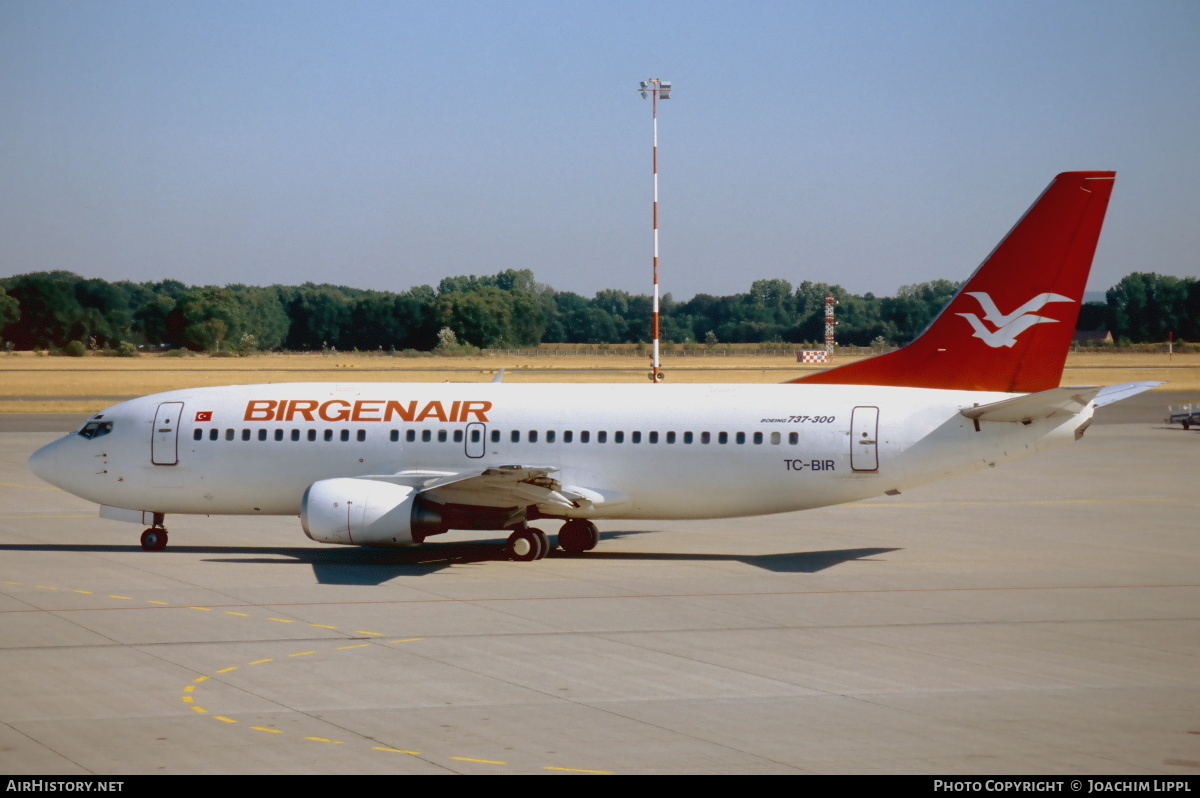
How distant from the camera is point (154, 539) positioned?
102ft

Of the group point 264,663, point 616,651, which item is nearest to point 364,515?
point 264,663

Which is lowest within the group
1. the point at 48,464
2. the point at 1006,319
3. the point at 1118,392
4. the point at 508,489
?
the point at 508,489

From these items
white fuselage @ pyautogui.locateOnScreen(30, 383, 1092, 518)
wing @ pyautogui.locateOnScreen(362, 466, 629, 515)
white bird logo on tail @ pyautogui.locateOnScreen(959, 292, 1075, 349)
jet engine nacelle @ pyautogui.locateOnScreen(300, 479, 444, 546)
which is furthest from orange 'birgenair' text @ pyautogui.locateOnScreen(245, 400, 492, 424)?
white bird logo on tail @ pyautogui.locateOnScreen(959, 292, 1075, 349)

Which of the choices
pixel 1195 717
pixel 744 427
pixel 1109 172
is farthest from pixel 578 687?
pixel 1109 172

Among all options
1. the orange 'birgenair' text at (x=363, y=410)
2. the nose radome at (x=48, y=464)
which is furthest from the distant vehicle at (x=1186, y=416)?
the nose radome at (x=48, y=464)

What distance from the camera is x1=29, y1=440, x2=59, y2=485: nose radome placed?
31672mm

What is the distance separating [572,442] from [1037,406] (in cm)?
963

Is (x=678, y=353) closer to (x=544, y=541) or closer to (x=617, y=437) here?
(x=617, y=437)

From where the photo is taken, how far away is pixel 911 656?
2009cm

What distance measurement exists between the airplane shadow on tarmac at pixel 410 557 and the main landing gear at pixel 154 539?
0.26 m

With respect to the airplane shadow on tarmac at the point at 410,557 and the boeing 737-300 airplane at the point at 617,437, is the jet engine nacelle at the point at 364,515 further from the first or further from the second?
the airplane shadow on tarmac at the point at 410,557

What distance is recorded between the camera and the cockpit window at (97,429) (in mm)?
31406

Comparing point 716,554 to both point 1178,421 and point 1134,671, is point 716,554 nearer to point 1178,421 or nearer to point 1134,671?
point 1134,671

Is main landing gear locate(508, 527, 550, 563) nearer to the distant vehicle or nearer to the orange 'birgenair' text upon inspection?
the orange 'birgenair' text
